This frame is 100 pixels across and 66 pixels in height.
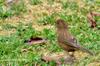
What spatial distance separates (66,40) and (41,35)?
247 cm

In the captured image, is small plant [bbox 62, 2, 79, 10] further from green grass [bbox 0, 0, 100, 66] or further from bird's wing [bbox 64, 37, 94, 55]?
bird's wing [bbox 64, 37, 94, 55]

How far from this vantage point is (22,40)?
11.0m

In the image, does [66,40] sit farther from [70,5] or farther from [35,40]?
[70,5]

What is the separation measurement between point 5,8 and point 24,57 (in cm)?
353

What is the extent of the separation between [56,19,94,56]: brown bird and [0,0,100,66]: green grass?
40cm

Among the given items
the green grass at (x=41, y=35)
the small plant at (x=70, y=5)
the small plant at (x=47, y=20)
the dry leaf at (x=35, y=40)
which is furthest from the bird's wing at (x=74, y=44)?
the small plant at (x=70, y=5)

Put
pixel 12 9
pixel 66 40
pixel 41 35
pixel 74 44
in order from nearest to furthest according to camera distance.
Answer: pixel 74 44 < pixel 66 40 < pixel 41 35 < pixel 12 9

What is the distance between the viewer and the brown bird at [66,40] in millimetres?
8789

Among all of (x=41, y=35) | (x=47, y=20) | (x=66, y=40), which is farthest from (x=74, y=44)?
(x=47, y=20)

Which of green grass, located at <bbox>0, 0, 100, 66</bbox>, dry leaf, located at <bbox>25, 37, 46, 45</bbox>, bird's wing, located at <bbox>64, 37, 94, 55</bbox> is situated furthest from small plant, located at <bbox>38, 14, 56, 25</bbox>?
bird's wing, located at <bbox>64, 37, 94, 55</bbox>

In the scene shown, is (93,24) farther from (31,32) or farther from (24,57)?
(24,57)

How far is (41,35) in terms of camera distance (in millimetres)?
11422

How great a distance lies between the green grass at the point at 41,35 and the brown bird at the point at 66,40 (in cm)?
40

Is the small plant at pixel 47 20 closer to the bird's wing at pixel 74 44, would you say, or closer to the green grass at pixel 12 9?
the green grass at pixel 12 9
